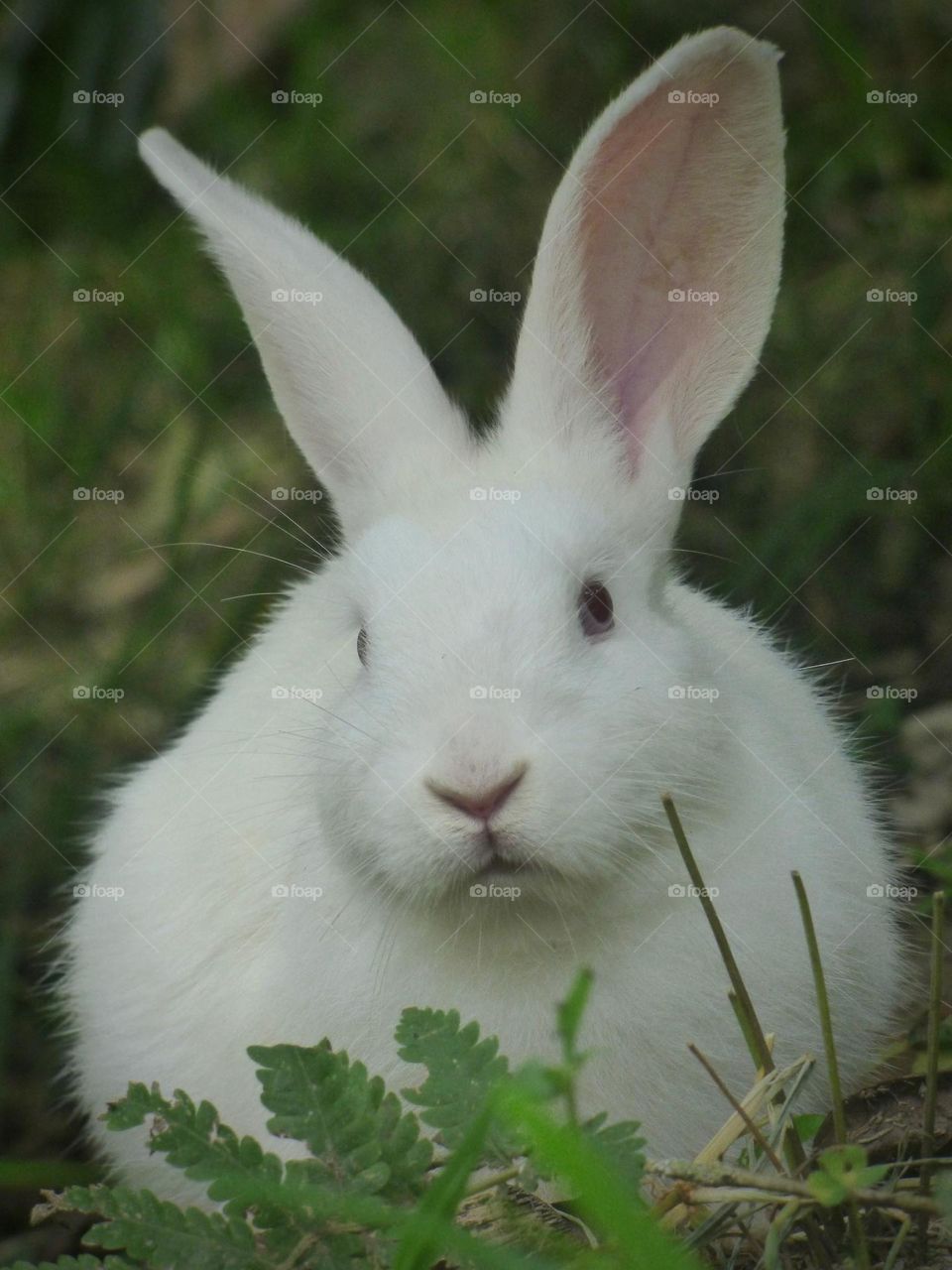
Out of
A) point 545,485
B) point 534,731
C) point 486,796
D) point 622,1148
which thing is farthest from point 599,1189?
point 545,485

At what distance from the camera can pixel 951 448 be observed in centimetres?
508

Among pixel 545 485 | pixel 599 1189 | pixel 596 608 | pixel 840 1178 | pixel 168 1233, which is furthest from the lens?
pixel 545 485

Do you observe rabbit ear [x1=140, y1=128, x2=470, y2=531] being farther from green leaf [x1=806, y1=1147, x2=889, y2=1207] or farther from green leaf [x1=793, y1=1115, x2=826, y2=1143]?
green leaf [x1=806, y1=1147, x2=889, y2=1207]

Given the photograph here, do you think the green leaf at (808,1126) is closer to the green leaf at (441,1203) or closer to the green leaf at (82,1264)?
the green leaf at (441,1203)

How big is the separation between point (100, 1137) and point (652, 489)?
217 centimetres

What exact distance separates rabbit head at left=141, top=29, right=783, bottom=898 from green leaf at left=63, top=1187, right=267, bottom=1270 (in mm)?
744

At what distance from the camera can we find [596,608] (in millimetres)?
3404

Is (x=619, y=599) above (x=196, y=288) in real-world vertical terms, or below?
below

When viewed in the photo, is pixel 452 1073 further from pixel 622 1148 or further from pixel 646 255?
pixel 646 255

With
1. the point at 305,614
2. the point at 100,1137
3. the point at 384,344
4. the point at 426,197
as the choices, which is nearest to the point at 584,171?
the point at 384,344

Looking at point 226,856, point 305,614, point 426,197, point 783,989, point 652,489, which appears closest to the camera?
point 783,989

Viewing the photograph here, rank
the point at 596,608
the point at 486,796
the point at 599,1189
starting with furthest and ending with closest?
the point at 596,608 < the point at 486,796 < the point at 599,1189

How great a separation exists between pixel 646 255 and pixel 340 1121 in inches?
81.2

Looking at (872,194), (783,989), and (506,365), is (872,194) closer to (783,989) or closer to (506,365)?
(506,365)
